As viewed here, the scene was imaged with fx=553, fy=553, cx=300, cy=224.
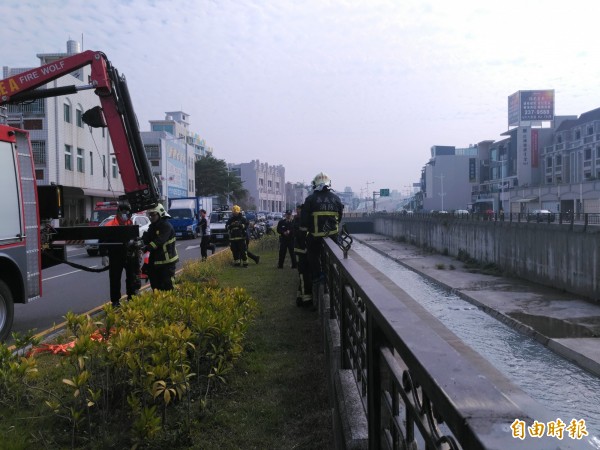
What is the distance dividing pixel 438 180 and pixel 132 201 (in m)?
97.1

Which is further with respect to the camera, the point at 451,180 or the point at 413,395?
the point at 451,180

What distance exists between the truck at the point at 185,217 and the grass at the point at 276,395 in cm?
2561

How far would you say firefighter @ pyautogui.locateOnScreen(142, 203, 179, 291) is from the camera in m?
7.91

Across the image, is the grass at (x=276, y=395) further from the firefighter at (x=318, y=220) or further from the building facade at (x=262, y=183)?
the building facade at (x=262, y=183)

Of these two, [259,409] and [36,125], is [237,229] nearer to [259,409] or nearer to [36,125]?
[259,409]

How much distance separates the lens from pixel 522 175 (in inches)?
2938

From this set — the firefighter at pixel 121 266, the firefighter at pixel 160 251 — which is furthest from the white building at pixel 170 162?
the firefighter at pixel 160 251

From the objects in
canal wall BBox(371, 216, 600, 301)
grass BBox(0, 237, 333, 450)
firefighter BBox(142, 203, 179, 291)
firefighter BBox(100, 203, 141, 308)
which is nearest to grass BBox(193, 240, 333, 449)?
grass BBox(0, 237, 333, 450)

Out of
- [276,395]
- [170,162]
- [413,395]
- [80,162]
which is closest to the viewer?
[413,395]

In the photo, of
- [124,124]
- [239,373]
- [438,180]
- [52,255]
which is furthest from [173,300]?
[438,180]

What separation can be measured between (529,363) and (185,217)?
26.7m

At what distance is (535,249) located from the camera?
20.5 metres

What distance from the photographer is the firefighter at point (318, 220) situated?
25.0 ft

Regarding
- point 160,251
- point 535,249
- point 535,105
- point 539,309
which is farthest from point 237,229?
point 535,105
